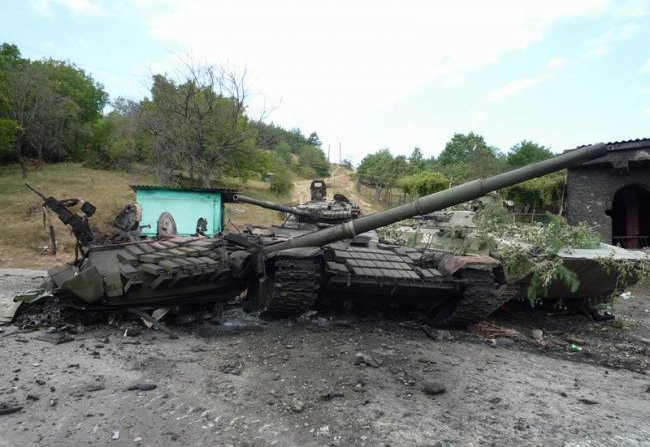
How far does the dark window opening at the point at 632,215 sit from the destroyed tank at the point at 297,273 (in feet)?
39.3

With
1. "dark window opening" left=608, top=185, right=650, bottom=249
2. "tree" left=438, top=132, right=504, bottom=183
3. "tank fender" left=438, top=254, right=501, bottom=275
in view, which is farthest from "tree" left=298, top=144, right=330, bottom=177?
"tank fender" left=438, top=254, right=501, bottom=275

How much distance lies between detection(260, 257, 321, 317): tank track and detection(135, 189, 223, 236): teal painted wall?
8.75 metres

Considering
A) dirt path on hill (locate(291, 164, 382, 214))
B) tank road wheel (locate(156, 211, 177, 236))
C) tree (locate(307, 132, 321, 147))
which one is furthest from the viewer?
tree (locate(307, 132, 321, 147))

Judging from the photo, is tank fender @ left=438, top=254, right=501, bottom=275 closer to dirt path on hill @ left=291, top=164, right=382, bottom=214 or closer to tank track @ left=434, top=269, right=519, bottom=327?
tank track @ left=434, top=269, right=519, bottom=327

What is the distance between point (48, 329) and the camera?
19.0 ft

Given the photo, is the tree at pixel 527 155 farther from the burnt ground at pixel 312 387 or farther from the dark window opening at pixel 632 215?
the burnt ground at pixel 312 387

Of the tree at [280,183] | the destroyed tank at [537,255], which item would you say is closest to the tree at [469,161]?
the tree at [280,183]

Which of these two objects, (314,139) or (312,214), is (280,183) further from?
(314,139)

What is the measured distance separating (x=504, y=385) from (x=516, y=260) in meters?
2.62

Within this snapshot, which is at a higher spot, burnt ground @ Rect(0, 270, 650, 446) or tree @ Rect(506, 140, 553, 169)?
tree @ Rect(506, 140, 553, 169)

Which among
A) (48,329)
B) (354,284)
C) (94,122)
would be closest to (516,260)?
(354,284)

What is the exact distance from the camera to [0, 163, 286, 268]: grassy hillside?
14.7 m

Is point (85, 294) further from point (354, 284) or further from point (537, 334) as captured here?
point (537, 334)

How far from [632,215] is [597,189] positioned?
3173mm
